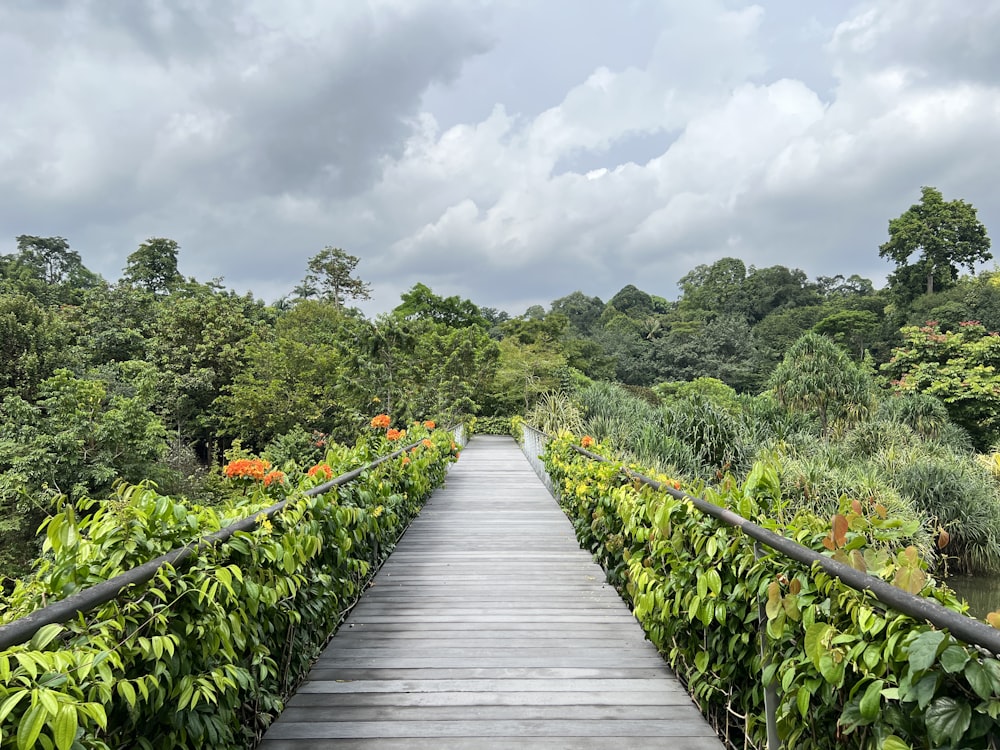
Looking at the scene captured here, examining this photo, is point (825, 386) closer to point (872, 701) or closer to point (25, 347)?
point (872, 701)

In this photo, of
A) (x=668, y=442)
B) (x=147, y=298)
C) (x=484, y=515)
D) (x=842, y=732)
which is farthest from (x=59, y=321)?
(x=842, y=732)

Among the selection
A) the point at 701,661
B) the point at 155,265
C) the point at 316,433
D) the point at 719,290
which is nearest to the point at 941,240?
the point at 719,290

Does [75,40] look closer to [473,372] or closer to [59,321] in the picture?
[59,321]

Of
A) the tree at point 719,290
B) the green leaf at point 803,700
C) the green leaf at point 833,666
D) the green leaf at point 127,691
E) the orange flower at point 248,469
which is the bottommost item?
the green leaf at point 803,700

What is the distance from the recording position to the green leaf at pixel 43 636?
3.43 feet

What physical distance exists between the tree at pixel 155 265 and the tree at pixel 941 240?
48.3 metres

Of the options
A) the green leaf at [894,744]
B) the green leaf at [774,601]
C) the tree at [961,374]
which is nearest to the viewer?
the green leaf at [894,744]

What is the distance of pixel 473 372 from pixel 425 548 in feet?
55.7

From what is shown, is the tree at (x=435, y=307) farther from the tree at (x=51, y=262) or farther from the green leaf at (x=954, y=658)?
the green leaf at (x=954, y=658)

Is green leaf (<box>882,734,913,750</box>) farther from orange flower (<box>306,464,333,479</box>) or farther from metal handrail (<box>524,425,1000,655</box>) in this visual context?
orange flower (<box>306,464,333,479</box>)

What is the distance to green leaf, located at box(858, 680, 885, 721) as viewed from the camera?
3.75ft

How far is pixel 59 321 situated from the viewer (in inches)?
586

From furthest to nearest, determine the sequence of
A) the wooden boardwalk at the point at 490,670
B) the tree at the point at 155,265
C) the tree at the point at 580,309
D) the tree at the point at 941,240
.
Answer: the tree at the point at 580,309
the tree at the point at 155,265
the tree at the point at 941,240
the wooden boardwalk at the point at 490,670

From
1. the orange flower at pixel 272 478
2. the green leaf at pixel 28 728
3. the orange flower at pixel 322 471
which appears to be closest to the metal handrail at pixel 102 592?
the green leaf at pixel 28 728
